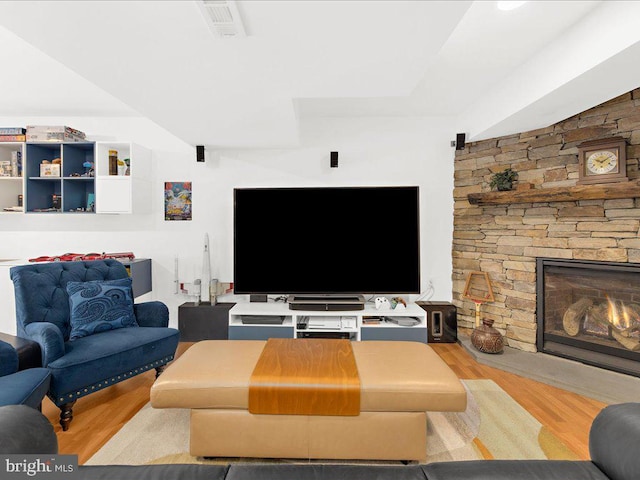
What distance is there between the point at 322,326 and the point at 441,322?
1238mm

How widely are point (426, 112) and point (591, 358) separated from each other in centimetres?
262

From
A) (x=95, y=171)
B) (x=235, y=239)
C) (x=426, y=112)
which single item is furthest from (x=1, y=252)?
(x=426, y=112)

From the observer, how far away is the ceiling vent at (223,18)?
124 centimetres

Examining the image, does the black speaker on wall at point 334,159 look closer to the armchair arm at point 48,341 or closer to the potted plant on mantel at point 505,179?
the potted plant on mantel at point 505,179

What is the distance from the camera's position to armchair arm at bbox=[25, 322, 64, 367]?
6.20 feet

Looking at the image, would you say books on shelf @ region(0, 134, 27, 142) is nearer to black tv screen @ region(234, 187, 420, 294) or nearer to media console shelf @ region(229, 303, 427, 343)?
black tv screen @ region(234, 187, 420, 294)

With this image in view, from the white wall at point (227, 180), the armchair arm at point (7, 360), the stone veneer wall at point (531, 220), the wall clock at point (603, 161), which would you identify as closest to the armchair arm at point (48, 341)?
the armchair arm at point (7, 360)

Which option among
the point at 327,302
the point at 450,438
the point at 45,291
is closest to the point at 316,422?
the point at 450,438

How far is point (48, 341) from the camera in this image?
6.21ft

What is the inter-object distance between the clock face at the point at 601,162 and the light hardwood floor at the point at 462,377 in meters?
1.67

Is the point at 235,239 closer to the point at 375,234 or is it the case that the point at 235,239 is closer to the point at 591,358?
the point at 375,234

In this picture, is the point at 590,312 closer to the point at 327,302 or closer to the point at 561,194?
the point at 561,194

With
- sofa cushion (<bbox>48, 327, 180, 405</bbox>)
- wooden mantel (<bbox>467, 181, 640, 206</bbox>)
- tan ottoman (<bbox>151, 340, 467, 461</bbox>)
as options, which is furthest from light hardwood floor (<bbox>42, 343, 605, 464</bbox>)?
wooden mantel (<bbox>467, 181, 640, 206</bbox>)

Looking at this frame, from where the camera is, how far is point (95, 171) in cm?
311
